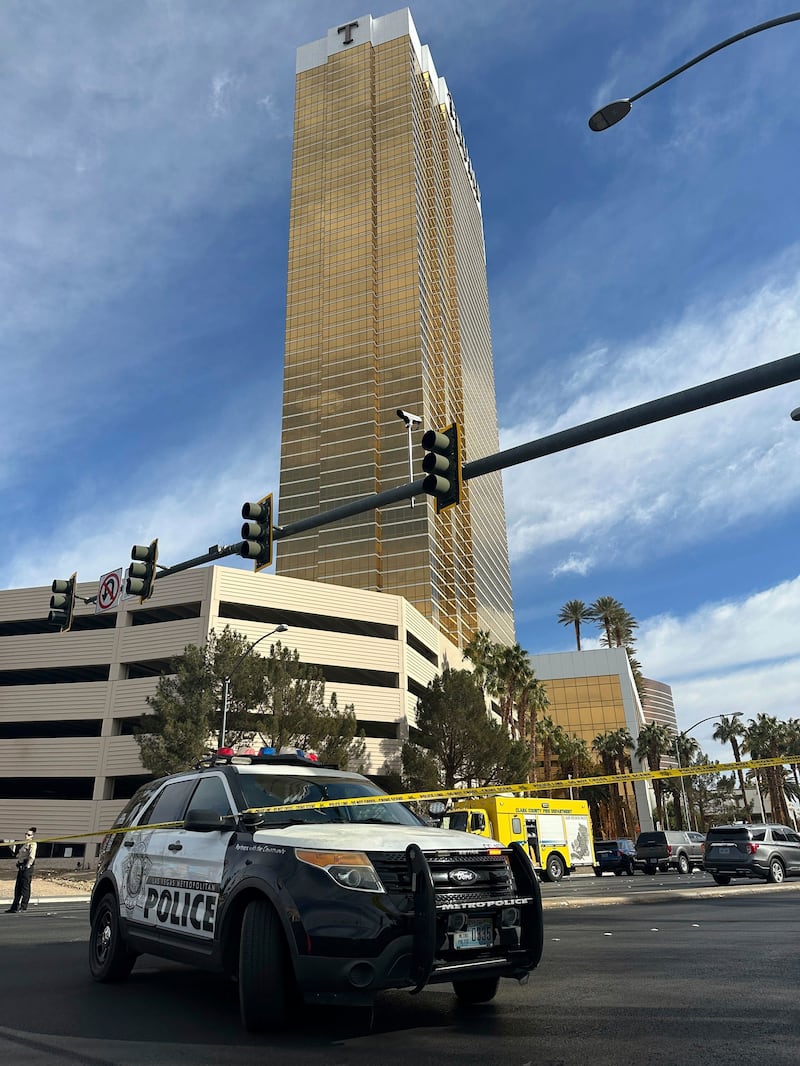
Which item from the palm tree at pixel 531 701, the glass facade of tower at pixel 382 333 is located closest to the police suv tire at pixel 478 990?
the palm tree at pixel 531 701

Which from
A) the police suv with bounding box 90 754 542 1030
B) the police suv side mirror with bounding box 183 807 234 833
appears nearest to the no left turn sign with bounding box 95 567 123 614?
the police suv with bounding box 90 754 542 1030

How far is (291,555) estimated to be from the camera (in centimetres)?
9494

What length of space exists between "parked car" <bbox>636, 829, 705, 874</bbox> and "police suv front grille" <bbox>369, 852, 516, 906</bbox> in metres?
30.9

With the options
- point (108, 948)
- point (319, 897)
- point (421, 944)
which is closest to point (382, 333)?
point (108, 948)

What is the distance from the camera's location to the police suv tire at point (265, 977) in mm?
4793

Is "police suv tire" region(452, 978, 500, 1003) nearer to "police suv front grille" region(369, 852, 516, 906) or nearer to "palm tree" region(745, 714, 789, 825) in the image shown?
"police suv front grille" region(369, 852, 516, 906)

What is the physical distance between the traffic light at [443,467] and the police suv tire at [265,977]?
20.3ft

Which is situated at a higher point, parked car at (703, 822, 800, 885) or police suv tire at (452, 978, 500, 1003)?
parked car at (703, 822, 800, 885)

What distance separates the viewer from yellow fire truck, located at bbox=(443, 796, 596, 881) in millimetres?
25234

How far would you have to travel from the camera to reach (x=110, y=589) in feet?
51.1

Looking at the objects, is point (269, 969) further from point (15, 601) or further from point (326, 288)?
point (326, 288)

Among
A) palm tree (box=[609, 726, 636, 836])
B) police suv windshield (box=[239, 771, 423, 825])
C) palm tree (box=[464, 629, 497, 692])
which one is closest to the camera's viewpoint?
police suv windshield (box=[239, 771, 423, 825])

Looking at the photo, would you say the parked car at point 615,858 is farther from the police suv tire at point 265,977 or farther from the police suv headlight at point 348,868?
the police suv headlight at point 348,868

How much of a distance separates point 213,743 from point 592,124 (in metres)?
31.9
